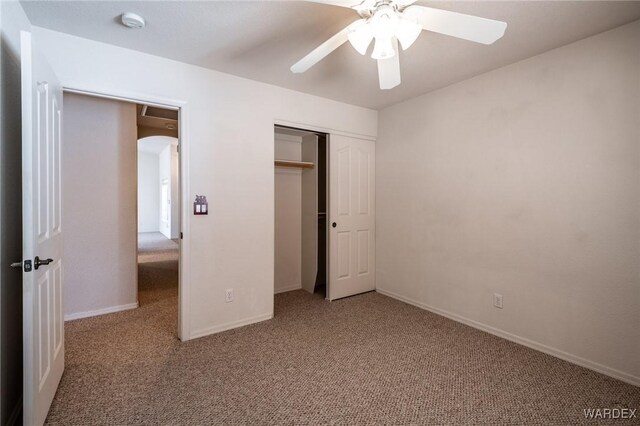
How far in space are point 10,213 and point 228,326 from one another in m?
1.83

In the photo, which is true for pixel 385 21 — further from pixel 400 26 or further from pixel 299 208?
pixel 299 208

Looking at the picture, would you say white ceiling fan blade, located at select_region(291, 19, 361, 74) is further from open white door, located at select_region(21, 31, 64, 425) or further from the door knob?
the door knob

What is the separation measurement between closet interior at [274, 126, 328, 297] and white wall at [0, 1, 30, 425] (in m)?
2.49

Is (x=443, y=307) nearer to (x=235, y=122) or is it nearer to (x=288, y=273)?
(x=288, y=273)

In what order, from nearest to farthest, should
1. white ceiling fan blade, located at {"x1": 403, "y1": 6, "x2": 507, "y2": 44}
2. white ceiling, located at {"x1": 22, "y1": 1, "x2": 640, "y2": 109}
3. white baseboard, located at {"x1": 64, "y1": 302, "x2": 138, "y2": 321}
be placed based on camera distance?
white ceiling fan blade, located at {"x1": 403, "y1": 6, "x2": 507, "y2": 44}
white ceiling, located at {"x1": 22, "y1": 1, "x2": 640, "y2": 109}
white baseboard, located at {"x1": 64, "y1": 302, "x2": 138, "y2": 321}

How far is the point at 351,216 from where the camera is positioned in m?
3.86

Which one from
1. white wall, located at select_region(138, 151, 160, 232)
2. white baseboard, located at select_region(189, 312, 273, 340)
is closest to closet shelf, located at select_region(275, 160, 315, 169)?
white baseboard, located at select_region(189, 312, 273, 340)

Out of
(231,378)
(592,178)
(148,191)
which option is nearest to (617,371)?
(592,178)

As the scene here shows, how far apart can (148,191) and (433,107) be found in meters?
10.4

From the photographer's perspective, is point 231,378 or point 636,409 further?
point 231,378

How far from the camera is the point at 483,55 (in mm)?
2502

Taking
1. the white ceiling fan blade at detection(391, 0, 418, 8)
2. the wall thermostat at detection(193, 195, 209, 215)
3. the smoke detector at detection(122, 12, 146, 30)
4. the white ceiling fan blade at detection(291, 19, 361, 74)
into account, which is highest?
the smoke detector at detection(122, 12, 146, 30)

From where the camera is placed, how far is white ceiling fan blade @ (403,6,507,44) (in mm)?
1407

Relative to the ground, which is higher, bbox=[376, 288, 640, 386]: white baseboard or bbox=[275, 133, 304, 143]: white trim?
bbox=[275, 133, 304, 143]: white trim
